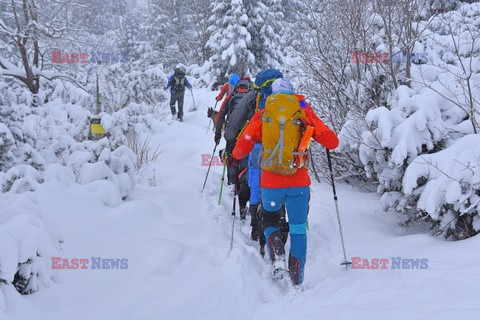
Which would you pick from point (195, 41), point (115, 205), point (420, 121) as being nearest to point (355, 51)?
point (420, 121)

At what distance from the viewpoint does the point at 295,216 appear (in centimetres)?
377

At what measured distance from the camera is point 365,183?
22.5 ft

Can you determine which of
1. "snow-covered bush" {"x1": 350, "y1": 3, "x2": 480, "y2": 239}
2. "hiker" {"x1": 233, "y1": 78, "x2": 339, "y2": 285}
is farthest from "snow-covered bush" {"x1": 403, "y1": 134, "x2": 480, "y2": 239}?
"hiker" {"x1": 233, "y1": 78, "x2": 339, "y2": 285}

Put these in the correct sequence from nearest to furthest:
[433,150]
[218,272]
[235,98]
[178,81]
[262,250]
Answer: [218,272] < [262,250] < [433,150] < [235,98] < [178,81]

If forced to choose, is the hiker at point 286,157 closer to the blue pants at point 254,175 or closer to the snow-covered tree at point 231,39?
the blue pants at point 254,175

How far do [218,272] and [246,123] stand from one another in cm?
187

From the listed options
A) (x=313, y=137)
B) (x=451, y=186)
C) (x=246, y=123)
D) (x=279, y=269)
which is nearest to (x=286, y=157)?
(x=313, y=137)

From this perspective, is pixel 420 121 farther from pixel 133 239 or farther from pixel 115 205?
pixel 115 205

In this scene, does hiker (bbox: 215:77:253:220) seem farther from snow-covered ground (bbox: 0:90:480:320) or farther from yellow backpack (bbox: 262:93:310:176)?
yellow backpack (bbox: 262:93:310:176)

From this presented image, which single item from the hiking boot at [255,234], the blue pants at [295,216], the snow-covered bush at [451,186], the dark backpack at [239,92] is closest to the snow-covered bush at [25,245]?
the blue pants at [295,216]

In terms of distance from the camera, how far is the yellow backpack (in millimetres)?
3559

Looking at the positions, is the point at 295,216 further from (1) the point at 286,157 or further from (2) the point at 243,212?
(2) the point at 243,212

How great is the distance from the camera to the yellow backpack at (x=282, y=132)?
356 centimetres

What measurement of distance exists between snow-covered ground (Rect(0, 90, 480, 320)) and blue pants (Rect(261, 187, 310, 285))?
201mm
